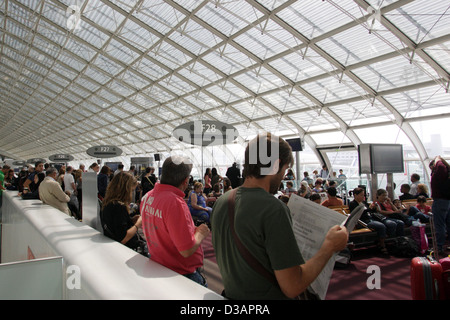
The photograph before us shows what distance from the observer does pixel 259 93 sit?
17.9 metres

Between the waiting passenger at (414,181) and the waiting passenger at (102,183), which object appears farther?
the waiting passenger at (414,181)

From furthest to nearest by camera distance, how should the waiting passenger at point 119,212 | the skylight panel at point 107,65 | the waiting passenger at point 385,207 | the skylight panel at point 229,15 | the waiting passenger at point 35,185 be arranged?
the skylight panel at point 107,65
the skylight panel at point 229,15
the waiting passenger at point 385,207
the waiting passenger at point 35,185
the waiting passenger at point 119,212

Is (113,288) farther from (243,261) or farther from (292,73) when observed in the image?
(292,73)

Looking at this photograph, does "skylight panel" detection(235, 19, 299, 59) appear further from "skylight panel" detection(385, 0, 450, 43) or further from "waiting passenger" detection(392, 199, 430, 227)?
"waiting passenger" detection(392, 199, 430, 227)

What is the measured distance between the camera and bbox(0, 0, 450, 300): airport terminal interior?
300cm

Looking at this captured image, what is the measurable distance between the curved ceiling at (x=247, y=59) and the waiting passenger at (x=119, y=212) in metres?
9.53

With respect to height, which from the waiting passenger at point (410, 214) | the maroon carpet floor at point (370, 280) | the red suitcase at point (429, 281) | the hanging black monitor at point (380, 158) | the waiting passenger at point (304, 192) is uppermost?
the hanging black monitor at point (380, 158)

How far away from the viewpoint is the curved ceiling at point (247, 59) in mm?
11016

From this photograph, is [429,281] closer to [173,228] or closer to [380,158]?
[173,228]

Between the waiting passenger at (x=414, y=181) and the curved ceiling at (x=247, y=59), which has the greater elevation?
the curved ceiling at (x=247, y=59)

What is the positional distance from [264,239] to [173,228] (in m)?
0.81

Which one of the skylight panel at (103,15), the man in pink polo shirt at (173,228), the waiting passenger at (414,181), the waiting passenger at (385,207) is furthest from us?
the skylight panel at (103,15)

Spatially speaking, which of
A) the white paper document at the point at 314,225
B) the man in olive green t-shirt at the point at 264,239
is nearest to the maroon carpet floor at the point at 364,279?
the white paper document at the point at 314,225

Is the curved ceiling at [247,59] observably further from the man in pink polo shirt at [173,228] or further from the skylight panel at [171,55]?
the man in pink polo shirt at [173,228]
